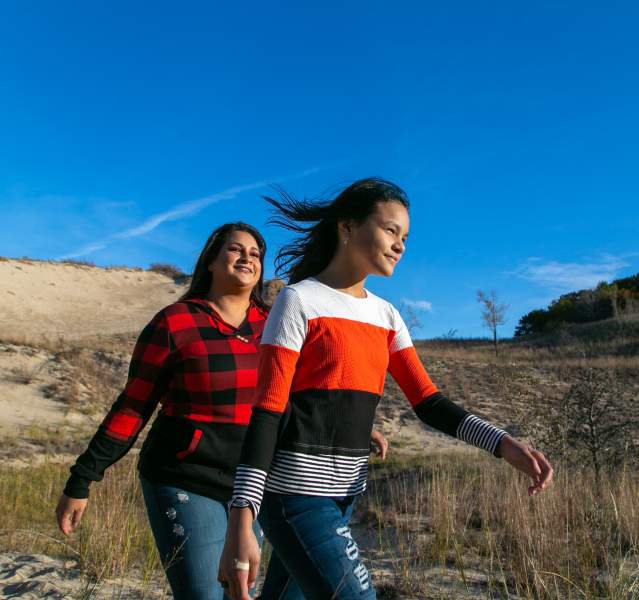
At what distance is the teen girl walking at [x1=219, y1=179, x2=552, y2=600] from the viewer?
5.15 feet

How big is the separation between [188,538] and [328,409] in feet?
2.82

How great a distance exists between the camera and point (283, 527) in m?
1.66

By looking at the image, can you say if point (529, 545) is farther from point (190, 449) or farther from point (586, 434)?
point (586, 434)

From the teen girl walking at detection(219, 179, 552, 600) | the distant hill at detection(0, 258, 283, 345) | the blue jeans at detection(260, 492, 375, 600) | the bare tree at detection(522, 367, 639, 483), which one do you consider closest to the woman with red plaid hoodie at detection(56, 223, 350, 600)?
the teen girl walking at detection(219, 179, 552, 600)

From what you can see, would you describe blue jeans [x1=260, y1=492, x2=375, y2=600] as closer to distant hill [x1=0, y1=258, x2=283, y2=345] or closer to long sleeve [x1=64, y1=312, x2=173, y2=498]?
long sleeve [x1=64, y1=312, x2=173, y2=498]

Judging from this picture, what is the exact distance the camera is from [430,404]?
6.90ft

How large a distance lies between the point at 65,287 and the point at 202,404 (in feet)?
130

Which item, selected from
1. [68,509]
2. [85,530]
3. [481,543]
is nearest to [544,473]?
[68,509]

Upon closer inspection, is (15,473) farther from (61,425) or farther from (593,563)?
(593,563)

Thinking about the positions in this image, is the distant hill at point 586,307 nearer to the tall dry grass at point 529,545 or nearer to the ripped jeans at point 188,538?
the tall dry grass at point 529,545

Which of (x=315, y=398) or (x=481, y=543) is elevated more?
(x=315, y=398)

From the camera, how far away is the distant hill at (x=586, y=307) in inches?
1758

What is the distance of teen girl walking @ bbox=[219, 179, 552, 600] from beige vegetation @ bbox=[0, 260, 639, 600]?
52.9 inches

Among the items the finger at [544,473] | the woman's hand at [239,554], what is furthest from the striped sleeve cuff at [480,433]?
the woman's hand at [239,554]
